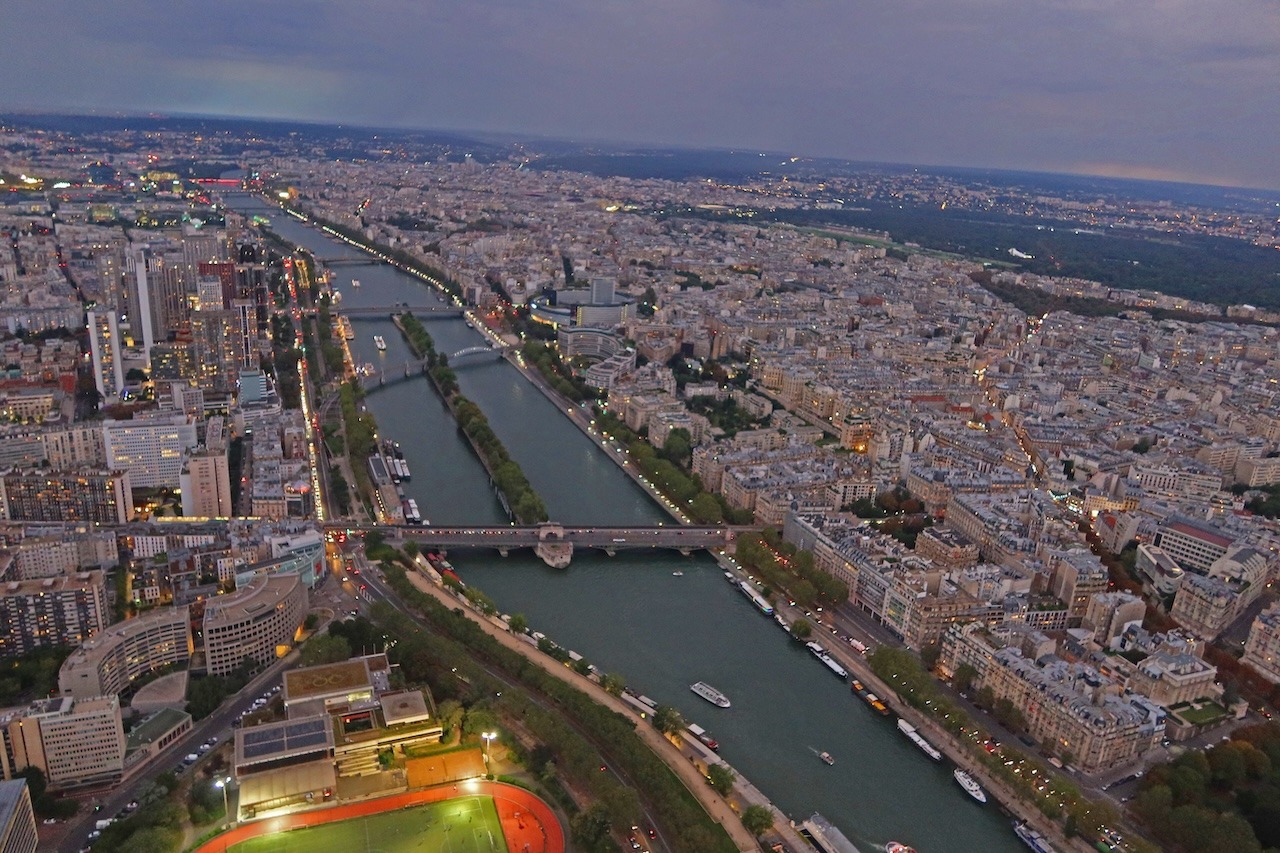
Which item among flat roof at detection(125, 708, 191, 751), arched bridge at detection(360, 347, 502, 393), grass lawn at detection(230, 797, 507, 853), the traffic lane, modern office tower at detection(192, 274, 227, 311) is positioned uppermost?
modern office tower at detection(192, 274, 227, 311)

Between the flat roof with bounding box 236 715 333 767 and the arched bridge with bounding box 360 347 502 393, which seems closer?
the flat roof with bounding box 236 715 333 767

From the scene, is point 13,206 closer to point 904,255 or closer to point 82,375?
point 82,375

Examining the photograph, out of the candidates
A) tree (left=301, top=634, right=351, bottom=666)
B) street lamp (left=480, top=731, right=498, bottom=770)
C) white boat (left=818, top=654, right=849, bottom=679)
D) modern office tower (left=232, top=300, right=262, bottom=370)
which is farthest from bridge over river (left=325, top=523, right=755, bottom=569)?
modern office tower (left=232, top=300, right=262, bottom=370)

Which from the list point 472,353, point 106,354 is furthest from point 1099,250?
point 106,354

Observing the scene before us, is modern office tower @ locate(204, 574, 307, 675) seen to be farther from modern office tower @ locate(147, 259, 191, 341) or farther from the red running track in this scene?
modern office tower @ locate(147, 259, 191, 341)

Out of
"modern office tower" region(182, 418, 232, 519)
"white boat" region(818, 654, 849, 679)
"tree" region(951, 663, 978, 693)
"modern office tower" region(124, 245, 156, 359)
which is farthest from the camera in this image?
"modern office tower" region(124, 245, 156, 359)

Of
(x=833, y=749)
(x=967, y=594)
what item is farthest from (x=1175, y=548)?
(x=833, y=749)

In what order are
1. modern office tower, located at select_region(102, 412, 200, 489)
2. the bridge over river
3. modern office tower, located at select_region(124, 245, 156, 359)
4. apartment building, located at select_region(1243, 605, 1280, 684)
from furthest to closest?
modern office tower, located at select_region(124, 245, 156, 359) → modern office tower, located at select_region(102, 412, 200, 489) → the bridge over river → apartment building, located at select_region(1243, 605, 1280, 684)
